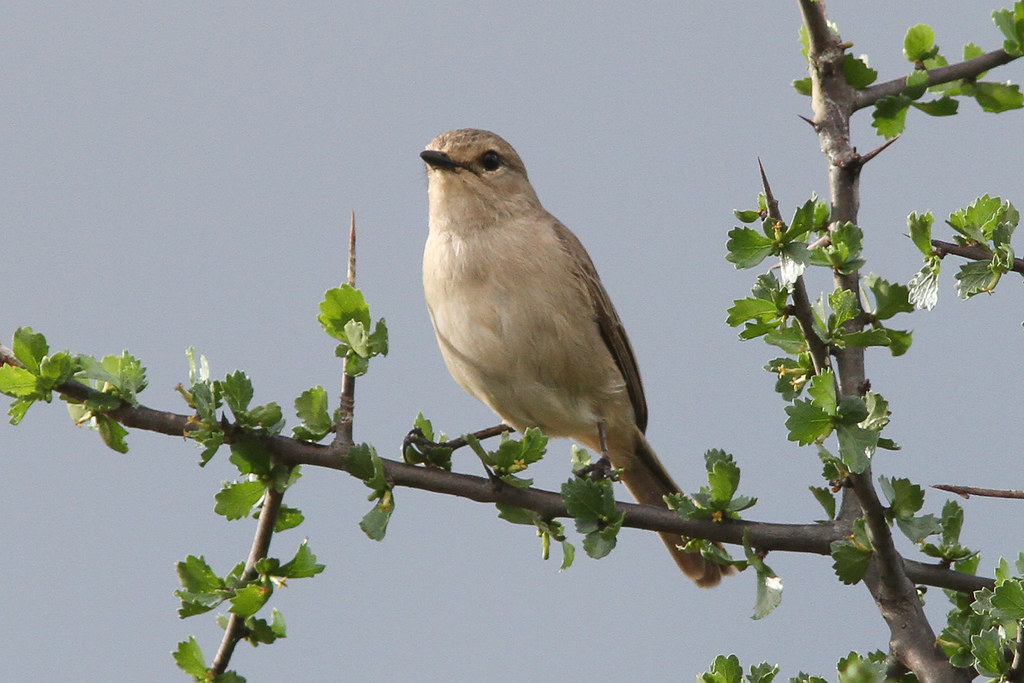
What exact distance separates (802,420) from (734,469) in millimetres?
344

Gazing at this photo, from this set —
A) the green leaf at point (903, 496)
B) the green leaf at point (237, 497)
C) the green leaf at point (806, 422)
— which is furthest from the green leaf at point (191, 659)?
the green leaf at point (903, 496)

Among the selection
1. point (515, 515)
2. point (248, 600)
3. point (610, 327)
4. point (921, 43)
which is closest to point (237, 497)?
point (248, 600)

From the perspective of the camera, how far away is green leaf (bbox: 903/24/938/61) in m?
4.31

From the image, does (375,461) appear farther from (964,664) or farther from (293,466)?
(964,664)

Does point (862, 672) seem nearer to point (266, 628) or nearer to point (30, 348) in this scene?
point (266, 628)

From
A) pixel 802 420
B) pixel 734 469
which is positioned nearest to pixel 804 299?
pixel 802 420

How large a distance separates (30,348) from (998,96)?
12.1 ft

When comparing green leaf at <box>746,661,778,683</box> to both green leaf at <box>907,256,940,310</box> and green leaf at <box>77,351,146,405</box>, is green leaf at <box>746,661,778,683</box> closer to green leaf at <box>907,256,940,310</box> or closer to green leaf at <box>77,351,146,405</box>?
green leaf at <box>907,256,940,310</box>

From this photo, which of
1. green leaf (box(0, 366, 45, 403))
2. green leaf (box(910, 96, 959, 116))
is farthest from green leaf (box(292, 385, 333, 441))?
green leaf (box(910, 96, 959, 116))

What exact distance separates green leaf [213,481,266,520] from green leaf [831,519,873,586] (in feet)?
5.86

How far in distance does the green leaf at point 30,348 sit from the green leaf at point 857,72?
2.92 m

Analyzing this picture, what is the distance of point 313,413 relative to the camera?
3324 mm

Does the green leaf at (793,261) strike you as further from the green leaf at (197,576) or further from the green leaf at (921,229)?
the green leaf at (197,576)

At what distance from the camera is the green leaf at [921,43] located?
170 inches
